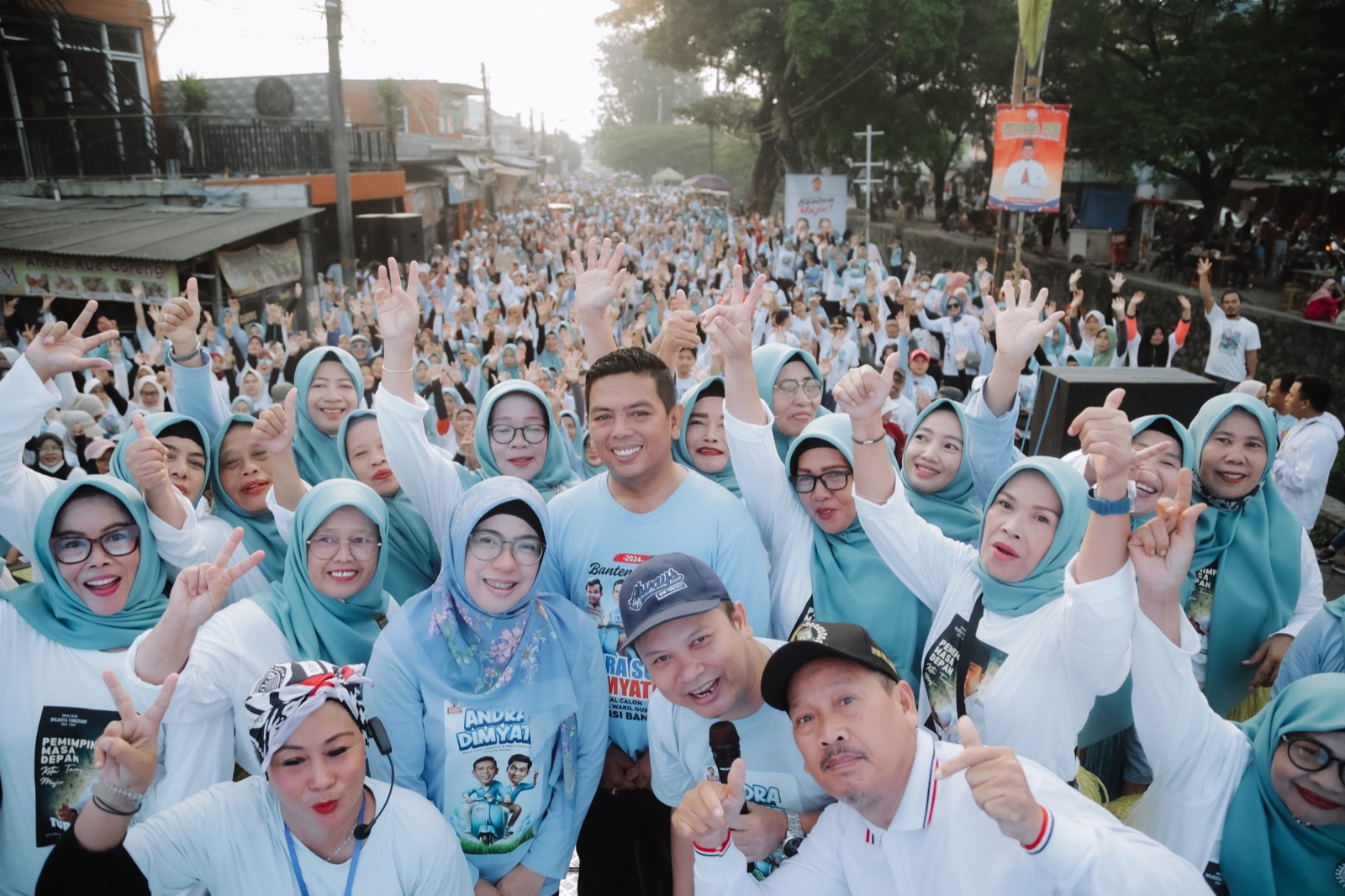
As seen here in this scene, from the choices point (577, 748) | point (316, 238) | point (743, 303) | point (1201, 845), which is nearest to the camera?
point (1201, 845)

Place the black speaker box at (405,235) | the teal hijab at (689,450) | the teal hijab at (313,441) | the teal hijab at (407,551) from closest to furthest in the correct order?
the teal hijab at (407,551)
the teal hijab at (689,450)
the teal hijab at (313,441)
the black speaker box at (405,235)

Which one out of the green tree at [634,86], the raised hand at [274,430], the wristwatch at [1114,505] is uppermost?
the green tree at [634,86]

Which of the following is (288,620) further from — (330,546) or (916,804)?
(916,804)

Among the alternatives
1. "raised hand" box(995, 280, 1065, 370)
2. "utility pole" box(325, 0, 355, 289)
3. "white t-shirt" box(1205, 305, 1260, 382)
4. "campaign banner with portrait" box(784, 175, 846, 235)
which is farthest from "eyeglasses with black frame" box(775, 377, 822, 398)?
"campaign banner with portrait" box(784, 175, 846, 235)

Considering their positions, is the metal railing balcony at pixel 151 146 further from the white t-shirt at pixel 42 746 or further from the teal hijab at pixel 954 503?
the teal hijab at pixel 954 503

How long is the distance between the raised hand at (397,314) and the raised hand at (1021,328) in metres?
1.86

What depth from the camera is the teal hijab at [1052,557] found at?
78.9 inches

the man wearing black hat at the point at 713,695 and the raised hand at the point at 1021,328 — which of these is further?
the raised hand at the point at 1021,328

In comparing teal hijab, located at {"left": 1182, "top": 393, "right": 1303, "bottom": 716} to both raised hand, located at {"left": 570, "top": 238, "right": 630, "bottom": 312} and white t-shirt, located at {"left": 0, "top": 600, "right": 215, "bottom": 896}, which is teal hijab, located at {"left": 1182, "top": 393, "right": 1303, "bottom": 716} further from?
white t-shirt, located at {"left": 0, "top": 600, "right": 215, "bottom": 896}

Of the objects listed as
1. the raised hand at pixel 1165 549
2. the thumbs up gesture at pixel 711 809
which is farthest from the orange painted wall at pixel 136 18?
the raised hand at pixel 1165 549

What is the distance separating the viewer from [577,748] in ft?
7.12

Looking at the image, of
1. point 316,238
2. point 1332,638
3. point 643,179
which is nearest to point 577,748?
point 1332,638

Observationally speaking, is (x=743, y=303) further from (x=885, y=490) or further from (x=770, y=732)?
(x=770, y=732)

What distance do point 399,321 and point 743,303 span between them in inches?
44.0
